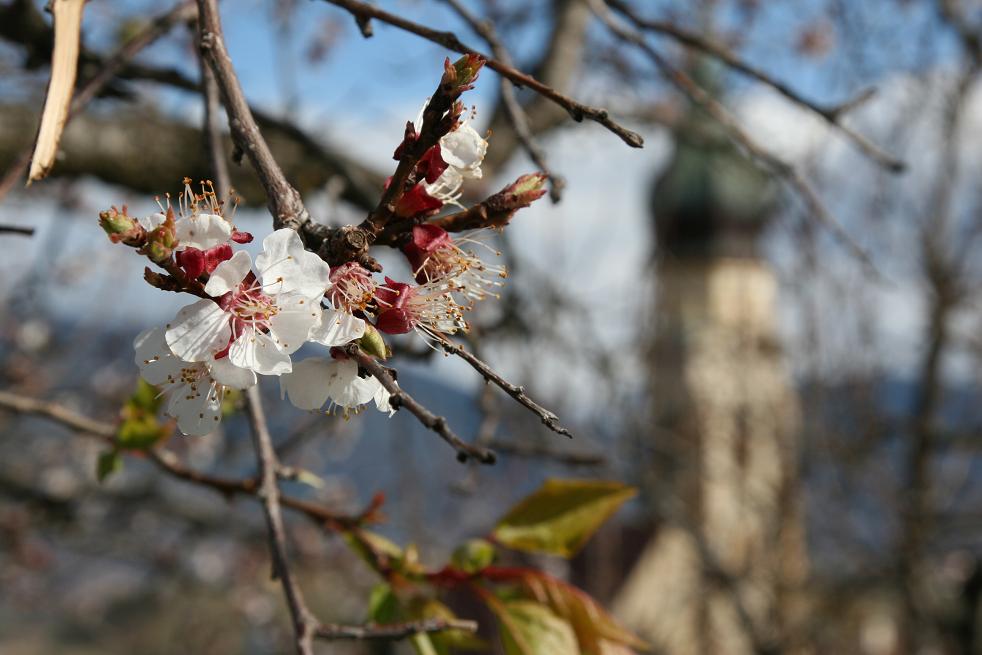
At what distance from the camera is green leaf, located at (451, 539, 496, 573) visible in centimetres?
96

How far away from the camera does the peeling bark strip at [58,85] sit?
595mm

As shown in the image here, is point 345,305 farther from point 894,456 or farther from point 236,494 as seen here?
point 894,456

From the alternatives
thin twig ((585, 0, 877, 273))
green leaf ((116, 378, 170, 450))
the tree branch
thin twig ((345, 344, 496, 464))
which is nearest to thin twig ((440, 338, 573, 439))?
thin twig ((345, 344, 496, 464))

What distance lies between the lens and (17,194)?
2973mm

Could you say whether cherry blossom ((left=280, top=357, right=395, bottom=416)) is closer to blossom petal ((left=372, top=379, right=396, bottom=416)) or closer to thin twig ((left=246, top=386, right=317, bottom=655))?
blossom petal ((left=372, top=379, right=396, bottom=416))

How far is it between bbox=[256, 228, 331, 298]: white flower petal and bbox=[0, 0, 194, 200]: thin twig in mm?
314

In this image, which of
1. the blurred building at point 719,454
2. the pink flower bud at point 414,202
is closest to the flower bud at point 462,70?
the pink flower bud at point 414,202

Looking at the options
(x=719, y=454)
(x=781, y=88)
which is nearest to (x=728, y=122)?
(x=781, y=88)

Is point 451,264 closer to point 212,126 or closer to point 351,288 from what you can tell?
point 351,288

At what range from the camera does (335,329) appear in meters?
0.63

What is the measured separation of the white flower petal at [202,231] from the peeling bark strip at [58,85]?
94 millimetres

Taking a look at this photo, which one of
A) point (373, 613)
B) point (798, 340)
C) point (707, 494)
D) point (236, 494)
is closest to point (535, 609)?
point (373, 613)

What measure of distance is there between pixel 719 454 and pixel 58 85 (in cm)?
813

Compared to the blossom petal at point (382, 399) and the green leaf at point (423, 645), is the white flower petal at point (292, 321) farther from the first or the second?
the green leaf at point (423, 645)
